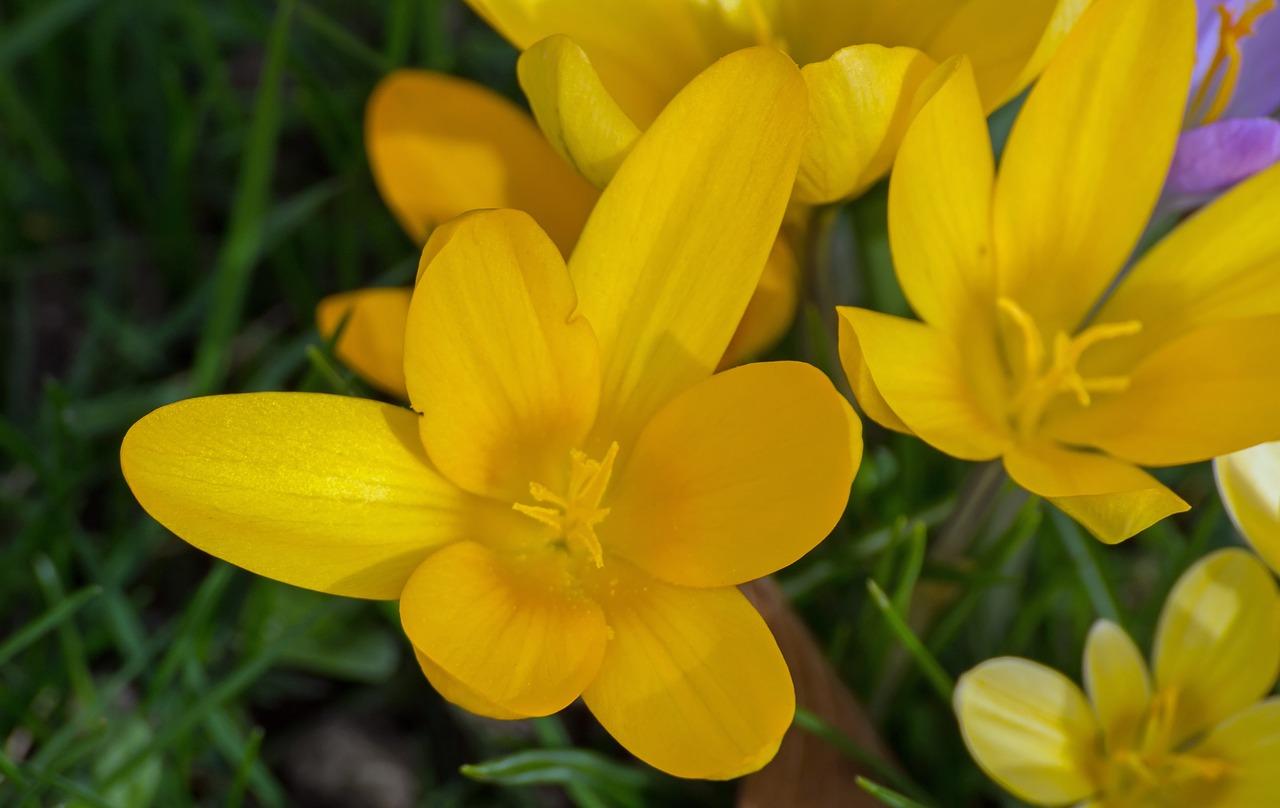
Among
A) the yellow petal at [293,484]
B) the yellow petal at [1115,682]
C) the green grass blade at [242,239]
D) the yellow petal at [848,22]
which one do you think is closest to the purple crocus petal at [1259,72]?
the yellow petal at [848,22]

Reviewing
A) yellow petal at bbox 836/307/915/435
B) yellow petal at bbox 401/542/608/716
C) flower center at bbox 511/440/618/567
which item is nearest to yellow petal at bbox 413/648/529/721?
yellow petal at bbox 401/542/608/716

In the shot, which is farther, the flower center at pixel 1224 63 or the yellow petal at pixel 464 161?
the yellow petal at pixel 464 161

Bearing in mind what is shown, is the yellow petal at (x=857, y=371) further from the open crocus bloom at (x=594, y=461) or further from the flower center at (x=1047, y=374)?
the flower center at (x=1047, y=374)

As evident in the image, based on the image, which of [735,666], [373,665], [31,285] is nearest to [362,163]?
[31,285]

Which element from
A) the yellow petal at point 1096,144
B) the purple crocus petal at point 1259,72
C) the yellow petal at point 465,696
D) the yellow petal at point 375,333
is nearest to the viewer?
the yellow petal at point 465,696

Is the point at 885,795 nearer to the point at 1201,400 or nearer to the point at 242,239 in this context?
the point at 1201,400

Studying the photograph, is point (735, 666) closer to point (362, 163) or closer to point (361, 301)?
point (361, 301)
